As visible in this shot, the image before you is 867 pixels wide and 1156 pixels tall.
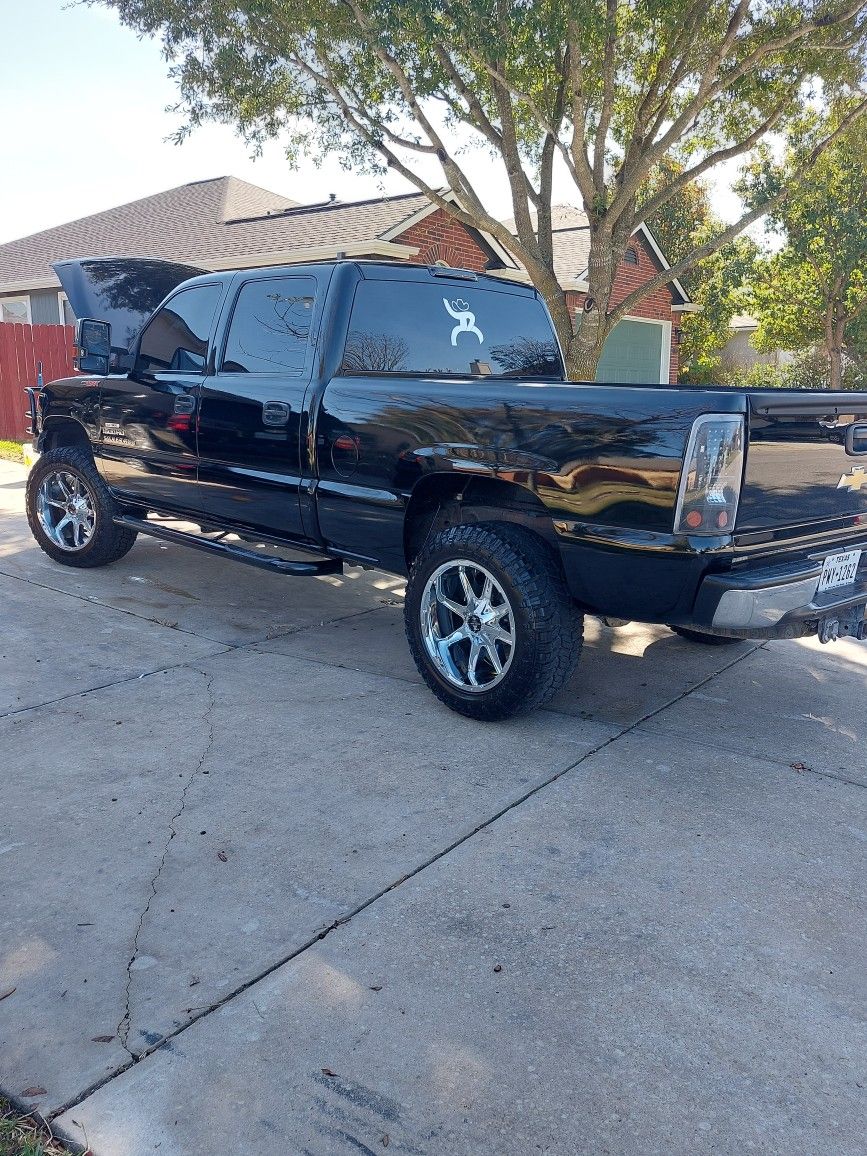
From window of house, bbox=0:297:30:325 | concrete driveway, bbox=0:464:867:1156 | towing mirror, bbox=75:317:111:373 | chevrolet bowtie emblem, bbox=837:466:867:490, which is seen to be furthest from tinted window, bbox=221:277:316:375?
window of house, bbox=0:297:30:325

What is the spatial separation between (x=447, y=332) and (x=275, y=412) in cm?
103

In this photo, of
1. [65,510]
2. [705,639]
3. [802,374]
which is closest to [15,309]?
[65,510]

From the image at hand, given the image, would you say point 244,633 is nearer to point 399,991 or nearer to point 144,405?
point 144,405

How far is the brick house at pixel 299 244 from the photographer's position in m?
16.8

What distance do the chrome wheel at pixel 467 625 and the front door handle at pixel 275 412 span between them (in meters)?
1.27

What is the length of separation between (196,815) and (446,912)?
107 centimetres

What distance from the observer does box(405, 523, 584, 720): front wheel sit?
4.20m

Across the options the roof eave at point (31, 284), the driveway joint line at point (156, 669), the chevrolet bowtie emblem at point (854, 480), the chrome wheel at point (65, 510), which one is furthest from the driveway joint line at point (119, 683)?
the roof eave at point (31, 284)

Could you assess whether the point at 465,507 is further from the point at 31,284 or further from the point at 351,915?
the point at 31,284

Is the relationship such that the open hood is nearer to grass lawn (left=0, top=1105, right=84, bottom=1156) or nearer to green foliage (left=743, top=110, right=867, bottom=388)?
grass lawn (left=0, top=1105, right=84, bottom=1156)

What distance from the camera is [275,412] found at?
5156 mm

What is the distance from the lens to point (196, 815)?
3.55 meters

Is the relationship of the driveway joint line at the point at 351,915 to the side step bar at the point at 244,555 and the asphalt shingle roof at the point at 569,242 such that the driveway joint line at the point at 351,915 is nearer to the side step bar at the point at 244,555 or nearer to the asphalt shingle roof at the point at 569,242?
the side step bar at the point at 244,555

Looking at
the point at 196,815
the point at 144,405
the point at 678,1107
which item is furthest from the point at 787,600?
the point at 144,405
